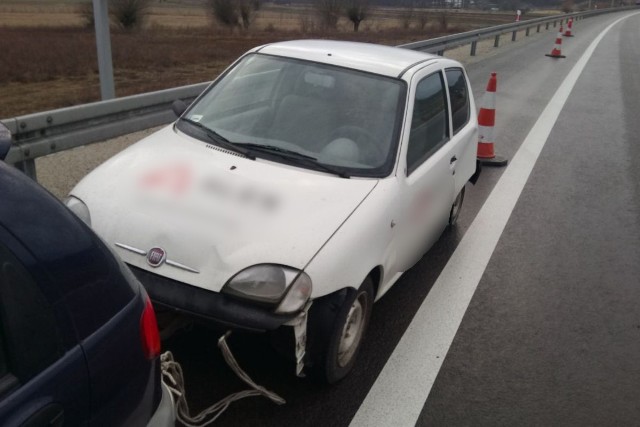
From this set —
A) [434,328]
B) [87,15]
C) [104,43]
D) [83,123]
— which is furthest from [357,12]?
[434,328]

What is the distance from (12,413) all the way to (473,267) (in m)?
4.00

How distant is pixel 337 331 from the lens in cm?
313

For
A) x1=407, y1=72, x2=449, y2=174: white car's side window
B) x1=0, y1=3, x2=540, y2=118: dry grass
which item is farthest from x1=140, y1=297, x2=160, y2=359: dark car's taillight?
x1=0, y1=3, x2=540, y2=118: dry grass

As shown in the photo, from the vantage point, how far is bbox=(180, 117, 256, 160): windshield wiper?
3.91 m

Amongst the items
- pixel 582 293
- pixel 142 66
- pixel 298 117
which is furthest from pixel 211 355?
pixel 142 66

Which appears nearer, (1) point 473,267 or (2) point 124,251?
(2) point 124,251

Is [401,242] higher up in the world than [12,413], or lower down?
lower down

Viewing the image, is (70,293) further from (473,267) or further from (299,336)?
(473,267)

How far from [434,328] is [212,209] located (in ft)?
5.43

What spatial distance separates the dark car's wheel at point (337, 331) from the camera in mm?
3086

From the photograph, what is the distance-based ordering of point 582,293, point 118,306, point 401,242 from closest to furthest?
point 118,306, point 401,242, point 582,293

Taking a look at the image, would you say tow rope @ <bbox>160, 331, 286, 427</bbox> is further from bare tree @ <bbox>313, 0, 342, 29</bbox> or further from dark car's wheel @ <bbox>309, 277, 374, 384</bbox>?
bare tree @ <bbox>313, 0, 342, 29</bbox>

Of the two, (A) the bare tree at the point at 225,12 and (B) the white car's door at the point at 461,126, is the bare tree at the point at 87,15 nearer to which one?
(A) the bare tree at the point at 225,12

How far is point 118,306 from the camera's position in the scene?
6.31ft
